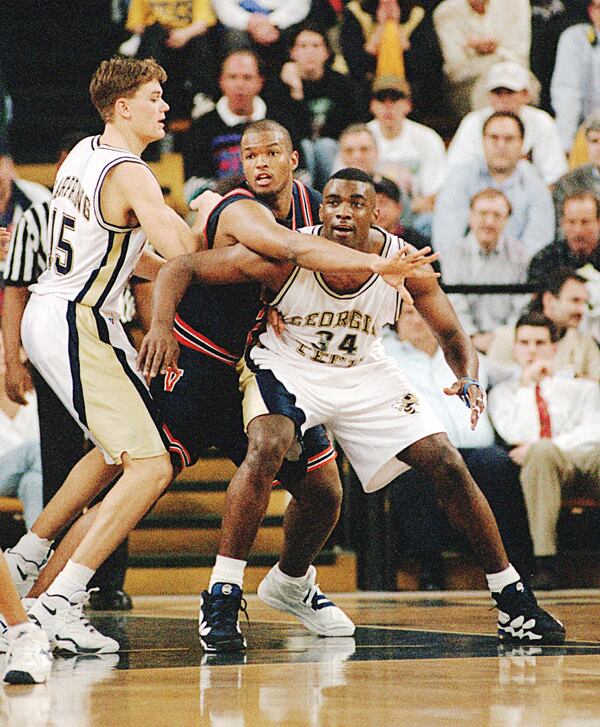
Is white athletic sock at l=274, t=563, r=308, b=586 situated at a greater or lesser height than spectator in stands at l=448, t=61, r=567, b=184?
lesser

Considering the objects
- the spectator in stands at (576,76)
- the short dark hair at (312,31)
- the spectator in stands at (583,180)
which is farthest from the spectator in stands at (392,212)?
the spectator in stands at (576,76)

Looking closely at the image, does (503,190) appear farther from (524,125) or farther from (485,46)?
(485,46)

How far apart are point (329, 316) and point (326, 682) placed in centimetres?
142

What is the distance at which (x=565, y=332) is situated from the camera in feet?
25.4

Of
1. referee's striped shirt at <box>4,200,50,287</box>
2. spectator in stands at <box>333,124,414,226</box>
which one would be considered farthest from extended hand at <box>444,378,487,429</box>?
spectator in stands at <box>333,124,414,226</box>

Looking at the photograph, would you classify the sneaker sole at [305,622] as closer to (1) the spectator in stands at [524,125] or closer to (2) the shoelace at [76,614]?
(2) the shoelace at [76,614]

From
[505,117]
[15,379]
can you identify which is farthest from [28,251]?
[505,117]

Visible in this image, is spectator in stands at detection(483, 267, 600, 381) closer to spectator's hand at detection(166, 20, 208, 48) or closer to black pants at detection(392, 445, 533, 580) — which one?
black pants at detection(392, 445, 533, 580)

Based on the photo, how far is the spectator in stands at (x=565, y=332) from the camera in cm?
769

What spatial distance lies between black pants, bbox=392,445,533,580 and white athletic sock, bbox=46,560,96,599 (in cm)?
347

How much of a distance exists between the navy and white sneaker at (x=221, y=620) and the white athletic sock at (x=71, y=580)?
1.26 feet

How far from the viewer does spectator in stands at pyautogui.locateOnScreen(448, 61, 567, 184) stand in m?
8.71


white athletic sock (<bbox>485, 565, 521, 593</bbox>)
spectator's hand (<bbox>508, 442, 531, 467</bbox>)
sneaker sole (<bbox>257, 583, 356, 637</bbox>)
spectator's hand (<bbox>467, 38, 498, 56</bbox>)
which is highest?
spectator's hand (<bbox>467, 38, 498, 56</bbox>)

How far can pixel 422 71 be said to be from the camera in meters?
9.39
